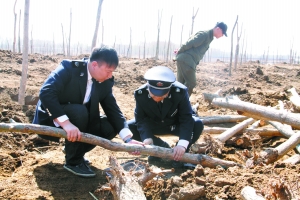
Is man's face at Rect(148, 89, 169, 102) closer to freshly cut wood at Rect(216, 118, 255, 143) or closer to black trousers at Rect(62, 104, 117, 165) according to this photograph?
black trousers at Rect(62, 104, 117, 165)

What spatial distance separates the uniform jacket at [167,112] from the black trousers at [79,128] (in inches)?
16.3

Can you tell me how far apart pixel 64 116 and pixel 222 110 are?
4671mm

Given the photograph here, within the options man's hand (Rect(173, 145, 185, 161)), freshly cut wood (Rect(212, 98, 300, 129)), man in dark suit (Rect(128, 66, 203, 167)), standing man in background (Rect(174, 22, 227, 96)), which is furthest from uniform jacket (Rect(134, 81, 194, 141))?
standing man in background (Rect(174, 22, 227, 96))

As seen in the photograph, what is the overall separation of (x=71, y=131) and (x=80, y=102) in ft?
1.75

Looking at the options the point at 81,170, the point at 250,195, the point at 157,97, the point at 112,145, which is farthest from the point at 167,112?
the point at 250,195

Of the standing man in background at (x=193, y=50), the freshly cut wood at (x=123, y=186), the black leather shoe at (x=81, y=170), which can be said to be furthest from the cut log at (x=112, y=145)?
the standing man in background at (x=193, y=50)

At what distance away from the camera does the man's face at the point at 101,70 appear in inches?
113

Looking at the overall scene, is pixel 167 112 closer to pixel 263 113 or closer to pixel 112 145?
pixel 112 145

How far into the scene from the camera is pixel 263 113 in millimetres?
3998

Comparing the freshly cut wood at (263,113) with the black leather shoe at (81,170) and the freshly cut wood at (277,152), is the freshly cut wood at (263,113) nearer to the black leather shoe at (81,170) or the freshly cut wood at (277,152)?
the freshly cut wood at (277,152)

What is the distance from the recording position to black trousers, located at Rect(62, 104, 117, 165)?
3.04 meters

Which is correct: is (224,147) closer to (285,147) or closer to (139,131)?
(285,147)

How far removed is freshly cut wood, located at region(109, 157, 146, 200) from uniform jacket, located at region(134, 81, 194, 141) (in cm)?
104

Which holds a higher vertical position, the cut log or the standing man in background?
the standing man in background
